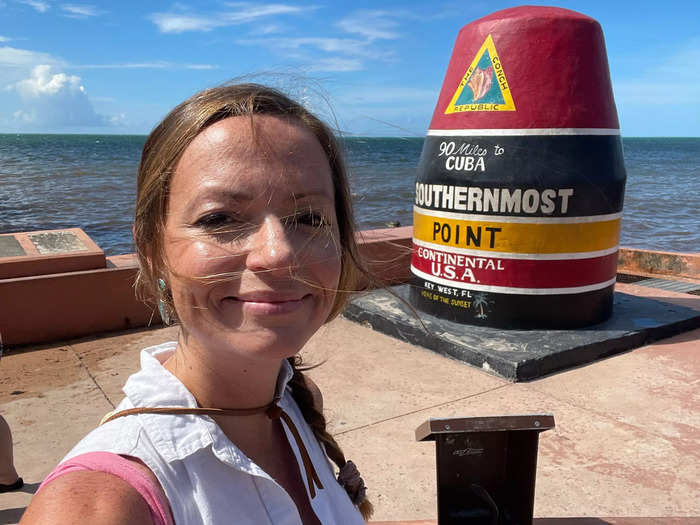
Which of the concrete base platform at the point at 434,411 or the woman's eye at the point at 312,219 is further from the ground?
the woman's eye at the point at 312,219

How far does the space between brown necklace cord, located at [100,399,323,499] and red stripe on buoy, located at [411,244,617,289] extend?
3.55 m

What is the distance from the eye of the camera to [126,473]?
94 cm

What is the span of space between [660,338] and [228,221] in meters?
4.90

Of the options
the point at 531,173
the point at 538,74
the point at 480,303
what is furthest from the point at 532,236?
the point at 538,74

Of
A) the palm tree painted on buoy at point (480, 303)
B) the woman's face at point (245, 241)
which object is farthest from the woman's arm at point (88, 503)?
the palm tree painted on buoy at point (480, 303)

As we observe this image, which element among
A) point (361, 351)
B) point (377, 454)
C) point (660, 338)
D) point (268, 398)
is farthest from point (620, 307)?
point (268, 398)

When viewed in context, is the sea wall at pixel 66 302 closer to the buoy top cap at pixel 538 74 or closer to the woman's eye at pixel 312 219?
the buoy top cap at pixel 538 74

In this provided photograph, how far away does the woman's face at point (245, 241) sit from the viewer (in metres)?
1.12

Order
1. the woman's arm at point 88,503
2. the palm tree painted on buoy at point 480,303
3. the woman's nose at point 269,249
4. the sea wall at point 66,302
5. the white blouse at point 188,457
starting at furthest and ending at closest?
1. the sea wall at point 66,302
2. the palm tree painted on buoy at point 480,303
3. the woman's nose at point 269,249
4. the white blouse at point 188,457
5. the woman's arm at point 88,503

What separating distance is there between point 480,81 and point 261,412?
4056mm

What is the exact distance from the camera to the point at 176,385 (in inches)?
45.8

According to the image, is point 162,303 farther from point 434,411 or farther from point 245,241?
point 434,411

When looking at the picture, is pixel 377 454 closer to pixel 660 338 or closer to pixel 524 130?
pixel 524 130

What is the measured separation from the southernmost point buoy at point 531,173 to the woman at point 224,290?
353cm
